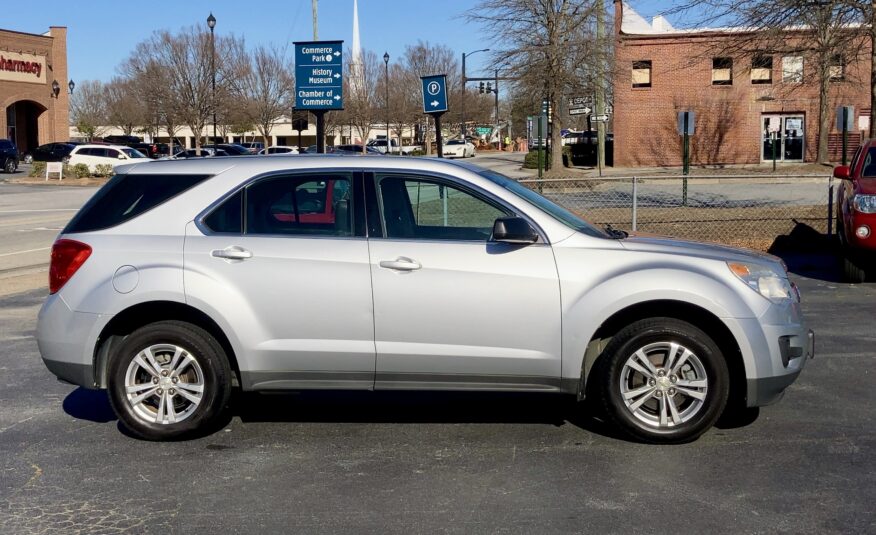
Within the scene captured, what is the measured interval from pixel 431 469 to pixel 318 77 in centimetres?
1479

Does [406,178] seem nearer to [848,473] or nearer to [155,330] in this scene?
[155,330]

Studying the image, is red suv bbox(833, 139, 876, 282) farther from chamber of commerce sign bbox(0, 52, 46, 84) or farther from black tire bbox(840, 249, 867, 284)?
chamber of commerce sign bbox(0, 52, 46, 84)

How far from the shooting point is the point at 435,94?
63.3ft

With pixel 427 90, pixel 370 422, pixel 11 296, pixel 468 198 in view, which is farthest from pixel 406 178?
pixel 427 90

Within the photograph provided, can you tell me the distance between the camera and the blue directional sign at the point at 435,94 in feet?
63.0

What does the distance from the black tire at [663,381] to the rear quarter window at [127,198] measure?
2.84 meters

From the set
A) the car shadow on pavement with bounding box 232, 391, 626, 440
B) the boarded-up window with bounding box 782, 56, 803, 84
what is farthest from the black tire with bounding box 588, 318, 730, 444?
the boarded-up window with bounding box 782, 56, 803, 84

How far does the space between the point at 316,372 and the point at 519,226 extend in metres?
1.53

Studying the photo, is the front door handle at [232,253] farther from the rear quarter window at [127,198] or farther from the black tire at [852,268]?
the black tire at [852,268]

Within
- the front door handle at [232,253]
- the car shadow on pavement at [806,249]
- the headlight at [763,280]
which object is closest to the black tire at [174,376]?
the front door handle at [232,253]

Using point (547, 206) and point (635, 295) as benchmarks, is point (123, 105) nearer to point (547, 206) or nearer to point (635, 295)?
point (547, 206)

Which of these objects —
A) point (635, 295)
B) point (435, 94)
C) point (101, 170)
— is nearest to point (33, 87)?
point (101, 170)

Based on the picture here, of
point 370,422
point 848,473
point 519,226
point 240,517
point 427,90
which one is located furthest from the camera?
point 427,90

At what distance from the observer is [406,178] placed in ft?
19.9
